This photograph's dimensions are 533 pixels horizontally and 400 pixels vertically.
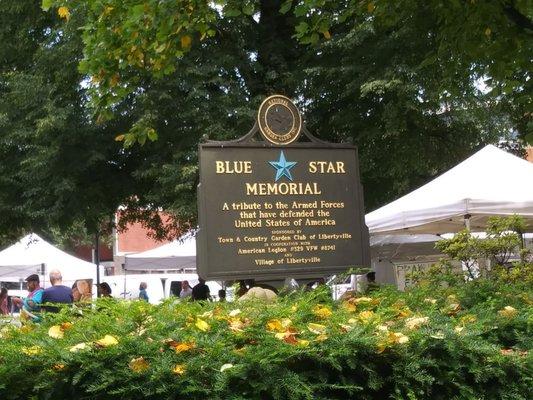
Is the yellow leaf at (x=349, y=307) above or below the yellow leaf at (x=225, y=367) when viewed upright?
above

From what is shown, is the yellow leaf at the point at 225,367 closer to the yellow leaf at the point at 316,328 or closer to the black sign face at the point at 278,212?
the yellow leaf at the point at 316,328

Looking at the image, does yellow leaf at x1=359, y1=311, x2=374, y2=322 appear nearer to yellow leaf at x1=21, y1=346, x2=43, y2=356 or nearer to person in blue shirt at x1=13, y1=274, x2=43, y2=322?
yellow leaf at x1=21, y1=346, x2=43, y2=356

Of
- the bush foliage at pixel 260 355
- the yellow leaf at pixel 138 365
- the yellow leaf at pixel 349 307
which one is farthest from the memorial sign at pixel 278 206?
the yellow leaf at pixel 138 365

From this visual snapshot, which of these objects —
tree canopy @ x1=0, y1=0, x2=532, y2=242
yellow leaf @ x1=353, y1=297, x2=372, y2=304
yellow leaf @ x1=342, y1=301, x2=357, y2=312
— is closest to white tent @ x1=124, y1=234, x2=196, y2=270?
tree canopy @ x1=0, y1=0, x2=532, y2=242

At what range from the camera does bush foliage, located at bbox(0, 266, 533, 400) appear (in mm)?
3648

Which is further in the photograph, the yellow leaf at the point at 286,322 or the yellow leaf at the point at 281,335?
the yellow leaf at the point at 286,322

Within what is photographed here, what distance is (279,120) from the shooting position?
8.84m

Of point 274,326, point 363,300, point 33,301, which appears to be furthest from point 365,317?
point 33,301

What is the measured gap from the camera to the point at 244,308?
479cm

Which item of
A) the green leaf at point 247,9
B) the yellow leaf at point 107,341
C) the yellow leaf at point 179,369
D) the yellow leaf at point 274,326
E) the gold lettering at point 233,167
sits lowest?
the yellow leaf at point 179,369

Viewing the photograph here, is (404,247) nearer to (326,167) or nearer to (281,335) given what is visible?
(326,167)

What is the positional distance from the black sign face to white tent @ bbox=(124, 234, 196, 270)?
13.0m

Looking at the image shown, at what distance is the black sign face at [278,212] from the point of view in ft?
27.6

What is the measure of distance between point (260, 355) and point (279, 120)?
5.34 meters
